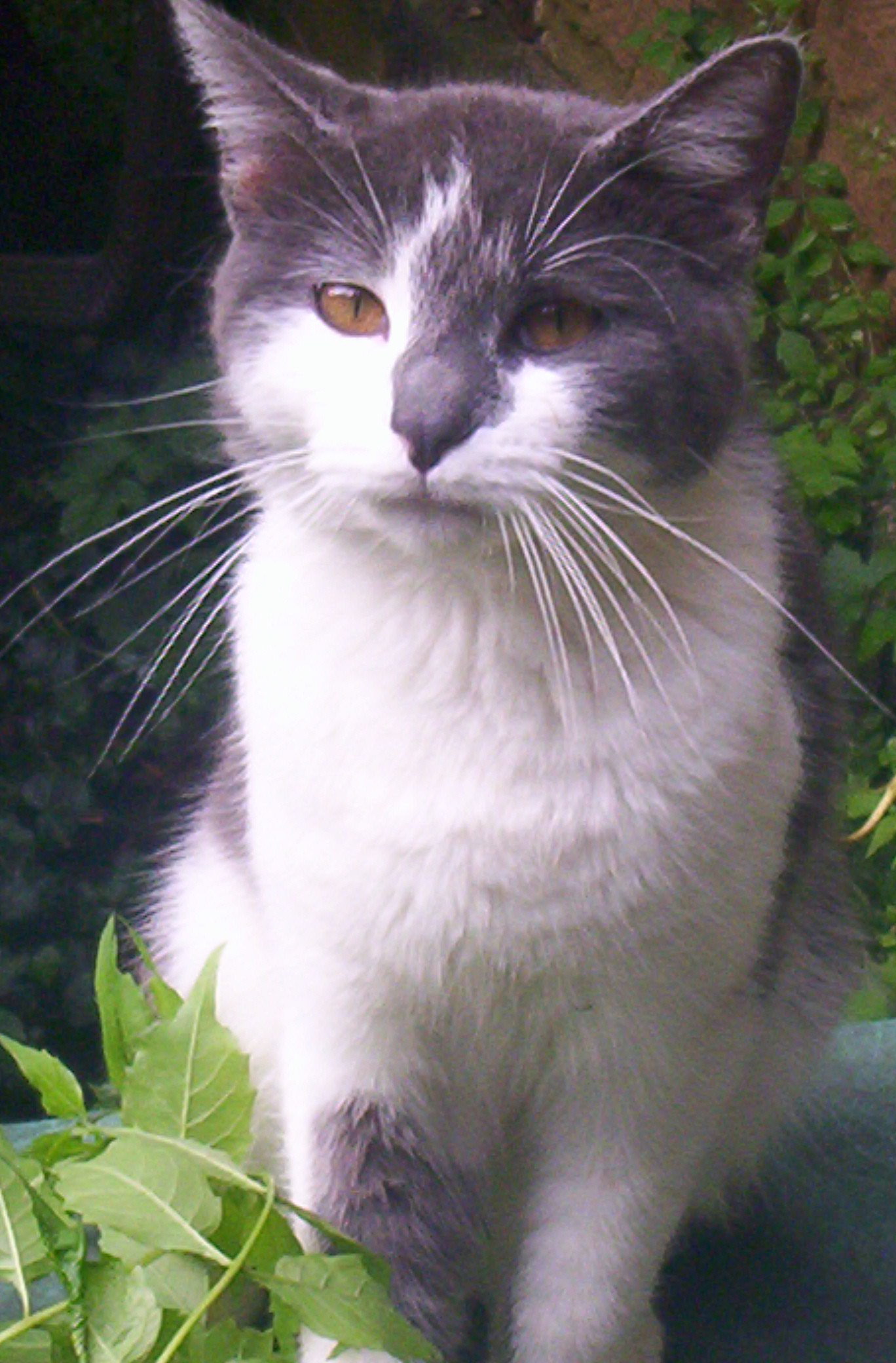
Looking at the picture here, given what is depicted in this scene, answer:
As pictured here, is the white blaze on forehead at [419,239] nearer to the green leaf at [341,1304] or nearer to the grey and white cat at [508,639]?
the grey and white cat at [508,639]

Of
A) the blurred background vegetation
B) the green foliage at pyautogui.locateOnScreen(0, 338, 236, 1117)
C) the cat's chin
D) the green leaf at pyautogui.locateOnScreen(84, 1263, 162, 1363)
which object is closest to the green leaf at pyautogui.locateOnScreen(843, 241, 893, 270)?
the blurred background vegetation

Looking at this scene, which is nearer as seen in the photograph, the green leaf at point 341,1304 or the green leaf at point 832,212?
the green leaf at point 341,1304

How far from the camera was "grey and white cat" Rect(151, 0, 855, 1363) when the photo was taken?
0.75 metres

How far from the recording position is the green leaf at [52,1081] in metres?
0.84

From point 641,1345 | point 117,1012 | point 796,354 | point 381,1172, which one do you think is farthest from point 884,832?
point 117,1012

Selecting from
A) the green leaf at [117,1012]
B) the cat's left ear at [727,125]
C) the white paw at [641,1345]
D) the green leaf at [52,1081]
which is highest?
the cat's left ear at [727,125]

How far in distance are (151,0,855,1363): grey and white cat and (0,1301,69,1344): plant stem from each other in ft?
0.58

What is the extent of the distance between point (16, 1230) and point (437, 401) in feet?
1.42

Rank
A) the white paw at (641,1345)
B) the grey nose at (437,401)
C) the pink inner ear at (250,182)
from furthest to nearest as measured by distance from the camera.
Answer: the white paw at (641,1345) → the pink inner ear at (250,182) → the grey nose at (437,401)

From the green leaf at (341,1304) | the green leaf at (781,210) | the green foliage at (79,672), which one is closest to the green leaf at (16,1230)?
the green leaf at (341,1304)

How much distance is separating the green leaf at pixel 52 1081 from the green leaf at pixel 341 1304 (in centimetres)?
16

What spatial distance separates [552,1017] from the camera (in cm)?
84

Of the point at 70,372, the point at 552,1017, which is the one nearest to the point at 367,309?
the point at 552,1017

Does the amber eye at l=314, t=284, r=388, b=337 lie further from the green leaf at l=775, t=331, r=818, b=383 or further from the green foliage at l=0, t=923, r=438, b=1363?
the green leaf at l=775, t=331, r=818, b=383
